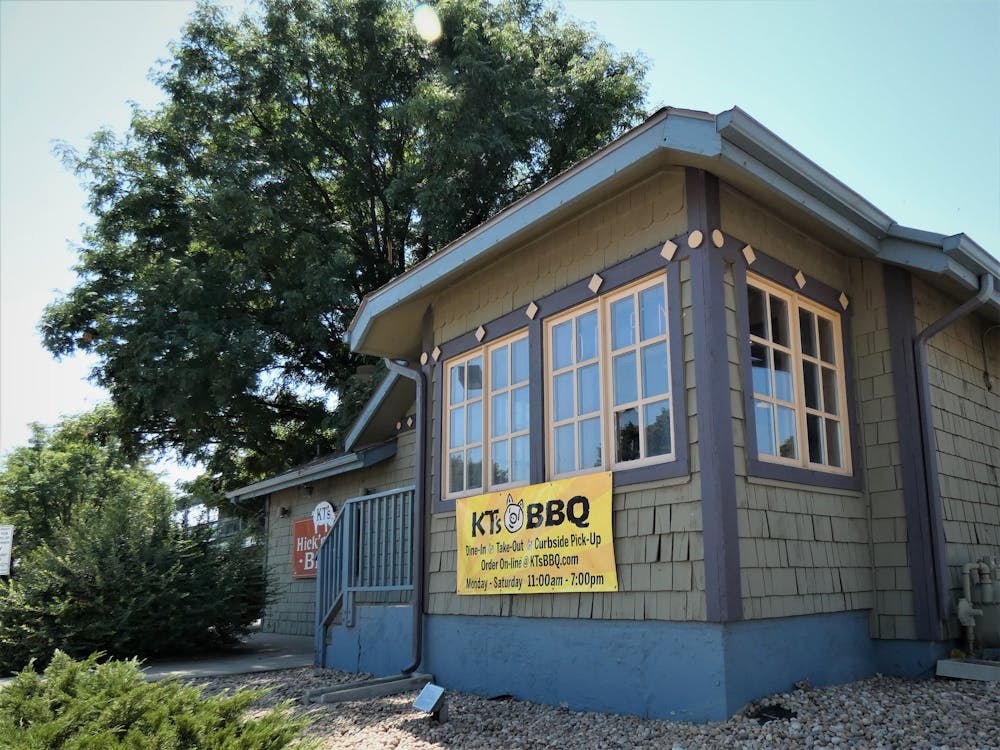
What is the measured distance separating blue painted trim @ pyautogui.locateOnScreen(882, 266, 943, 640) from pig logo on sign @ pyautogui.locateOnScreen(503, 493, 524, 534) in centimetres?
282

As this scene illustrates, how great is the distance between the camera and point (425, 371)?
331 inches

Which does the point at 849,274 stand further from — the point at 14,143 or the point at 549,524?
the point at 14,143

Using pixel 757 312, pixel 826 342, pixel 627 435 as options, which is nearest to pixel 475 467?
pixel 627 435

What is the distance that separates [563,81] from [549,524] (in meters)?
14.0

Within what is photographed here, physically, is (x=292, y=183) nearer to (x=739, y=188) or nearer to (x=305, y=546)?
(x=305, y=546)

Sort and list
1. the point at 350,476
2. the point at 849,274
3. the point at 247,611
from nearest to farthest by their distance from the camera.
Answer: the point at 849,274 < the point at 247,611 < the point at 350,476

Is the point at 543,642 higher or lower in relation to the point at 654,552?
lower

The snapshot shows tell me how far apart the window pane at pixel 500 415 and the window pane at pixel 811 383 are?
239 centimetres

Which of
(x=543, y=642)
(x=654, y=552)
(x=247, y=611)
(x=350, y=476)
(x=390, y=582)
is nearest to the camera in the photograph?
(x=654, y=552)

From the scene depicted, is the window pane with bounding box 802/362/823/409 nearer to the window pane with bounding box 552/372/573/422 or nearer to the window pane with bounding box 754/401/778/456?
the window pane with bounding box 754/401/778/456

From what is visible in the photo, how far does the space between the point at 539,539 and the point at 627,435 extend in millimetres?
1106

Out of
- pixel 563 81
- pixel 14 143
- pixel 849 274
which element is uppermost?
pixel 563 81

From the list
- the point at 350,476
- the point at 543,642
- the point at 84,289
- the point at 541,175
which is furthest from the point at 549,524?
the point at 84,289

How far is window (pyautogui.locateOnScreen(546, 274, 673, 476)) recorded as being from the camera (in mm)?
5754
